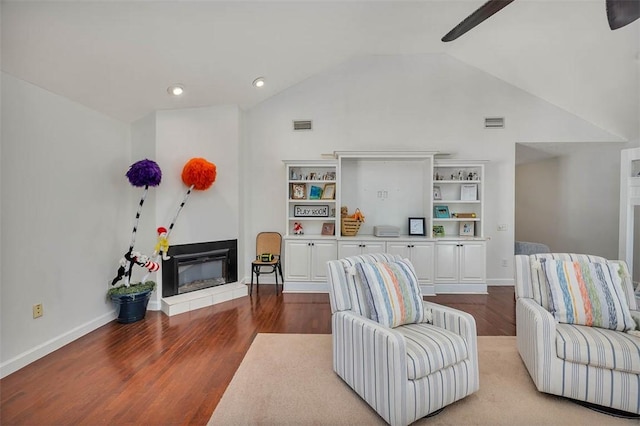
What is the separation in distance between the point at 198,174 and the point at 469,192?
4.19 meters

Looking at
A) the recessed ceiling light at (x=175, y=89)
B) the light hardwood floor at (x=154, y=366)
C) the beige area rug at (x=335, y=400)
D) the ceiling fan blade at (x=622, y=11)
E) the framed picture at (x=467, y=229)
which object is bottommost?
the light hardwood floor at (x=154, y=366)

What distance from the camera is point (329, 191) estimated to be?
4734 millimetres

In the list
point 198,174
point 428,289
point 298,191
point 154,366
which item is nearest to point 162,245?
point 198,174

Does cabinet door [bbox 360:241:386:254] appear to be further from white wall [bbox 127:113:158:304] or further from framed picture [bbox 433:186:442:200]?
white wall [bbox 127:113:158:304]

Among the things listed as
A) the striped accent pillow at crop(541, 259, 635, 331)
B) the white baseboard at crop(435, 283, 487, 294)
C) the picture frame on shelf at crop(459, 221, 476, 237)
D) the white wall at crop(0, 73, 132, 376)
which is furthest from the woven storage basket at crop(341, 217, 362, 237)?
the white wall at crop(0, 73, 132, 376)

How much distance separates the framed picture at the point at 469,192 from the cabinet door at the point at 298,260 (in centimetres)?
269

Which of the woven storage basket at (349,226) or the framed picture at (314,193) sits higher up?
the framed picture at (314,193)

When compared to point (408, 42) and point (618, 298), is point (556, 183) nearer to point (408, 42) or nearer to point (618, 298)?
point (408, 42)

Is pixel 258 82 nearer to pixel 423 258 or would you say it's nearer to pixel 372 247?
pixel 372 247

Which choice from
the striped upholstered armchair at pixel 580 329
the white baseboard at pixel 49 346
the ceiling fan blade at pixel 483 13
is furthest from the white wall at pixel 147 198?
the striped upholstered armchair at pixel 580 329

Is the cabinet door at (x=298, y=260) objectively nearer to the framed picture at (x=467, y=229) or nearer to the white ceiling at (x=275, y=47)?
the white ceiling at (x=275, y=47)

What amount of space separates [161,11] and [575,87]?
5.39 meters

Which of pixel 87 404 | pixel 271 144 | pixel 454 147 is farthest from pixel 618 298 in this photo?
pixel 271 144

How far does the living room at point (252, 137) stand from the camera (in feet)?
7.88
